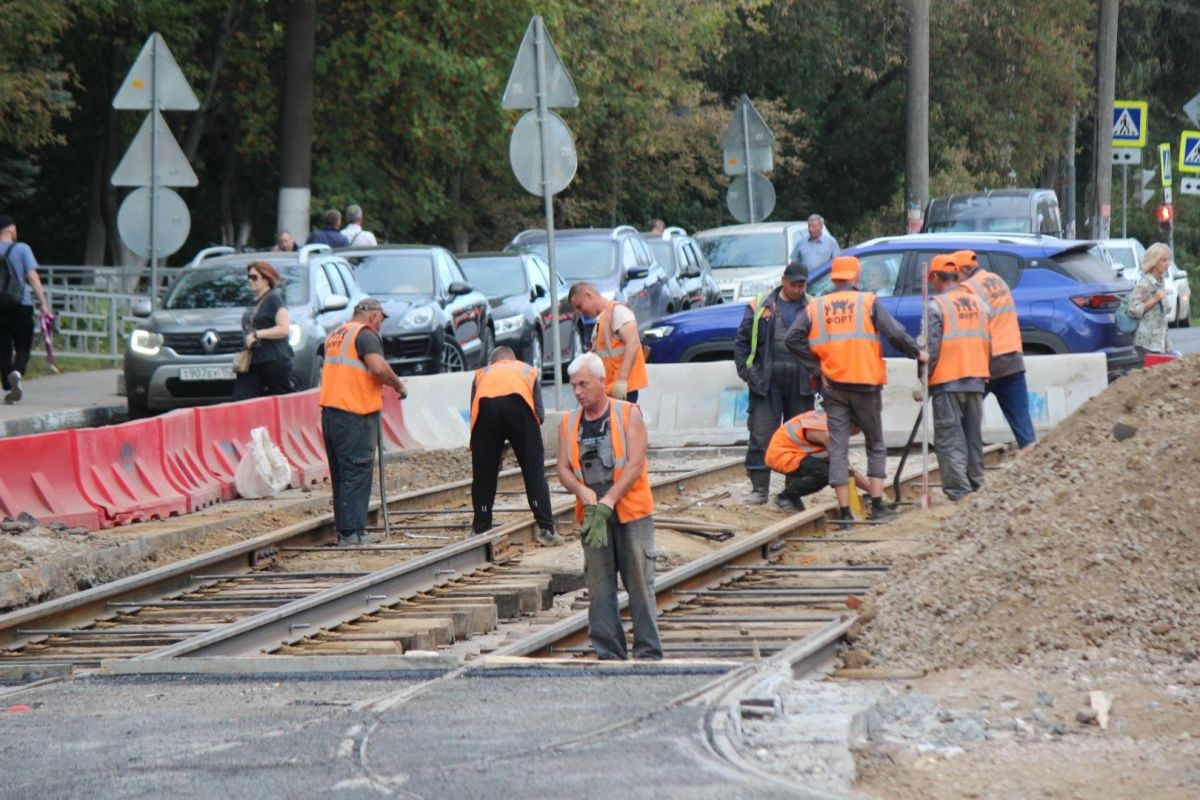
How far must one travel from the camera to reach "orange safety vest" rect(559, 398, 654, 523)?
9484mm

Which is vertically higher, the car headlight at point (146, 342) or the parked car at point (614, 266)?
the parked car at point (614, 266)

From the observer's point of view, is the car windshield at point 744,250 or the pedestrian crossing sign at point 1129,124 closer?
the car windshield at point 744,250

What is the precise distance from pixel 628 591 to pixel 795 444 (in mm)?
5359

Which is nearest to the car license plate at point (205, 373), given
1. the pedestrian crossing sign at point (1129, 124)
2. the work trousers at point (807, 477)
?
the work trousers at point (807, 477)

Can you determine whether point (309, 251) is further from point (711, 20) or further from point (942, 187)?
point (942, 187)

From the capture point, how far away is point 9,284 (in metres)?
21.7

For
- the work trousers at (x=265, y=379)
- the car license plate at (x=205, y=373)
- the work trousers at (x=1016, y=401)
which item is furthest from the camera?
the car license plate at (x=205, y=373)

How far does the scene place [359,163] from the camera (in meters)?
35.8

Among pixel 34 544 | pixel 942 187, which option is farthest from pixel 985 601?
pixel 942 187

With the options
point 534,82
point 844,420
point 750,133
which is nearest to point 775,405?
point 844,420

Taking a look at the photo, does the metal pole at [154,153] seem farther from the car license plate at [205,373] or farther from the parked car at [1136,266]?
the parked car at [1136,266]

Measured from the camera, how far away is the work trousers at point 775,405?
15.4m

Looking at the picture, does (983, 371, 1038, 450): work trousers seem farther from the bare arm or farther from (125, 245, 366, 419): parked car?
(125, 245, 366, 419): parked car

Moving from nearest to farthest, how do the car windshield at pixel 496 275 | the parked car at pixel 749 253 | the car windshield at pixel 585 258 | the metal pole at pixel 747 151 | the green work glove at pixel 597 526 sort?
the green work glove at pixel 597 526 → the metal pole at pixel 747 151 → the car windshield at pixel 496 275 → the car windshield at pixel 585 258 → the parked car at pixel 749 253
